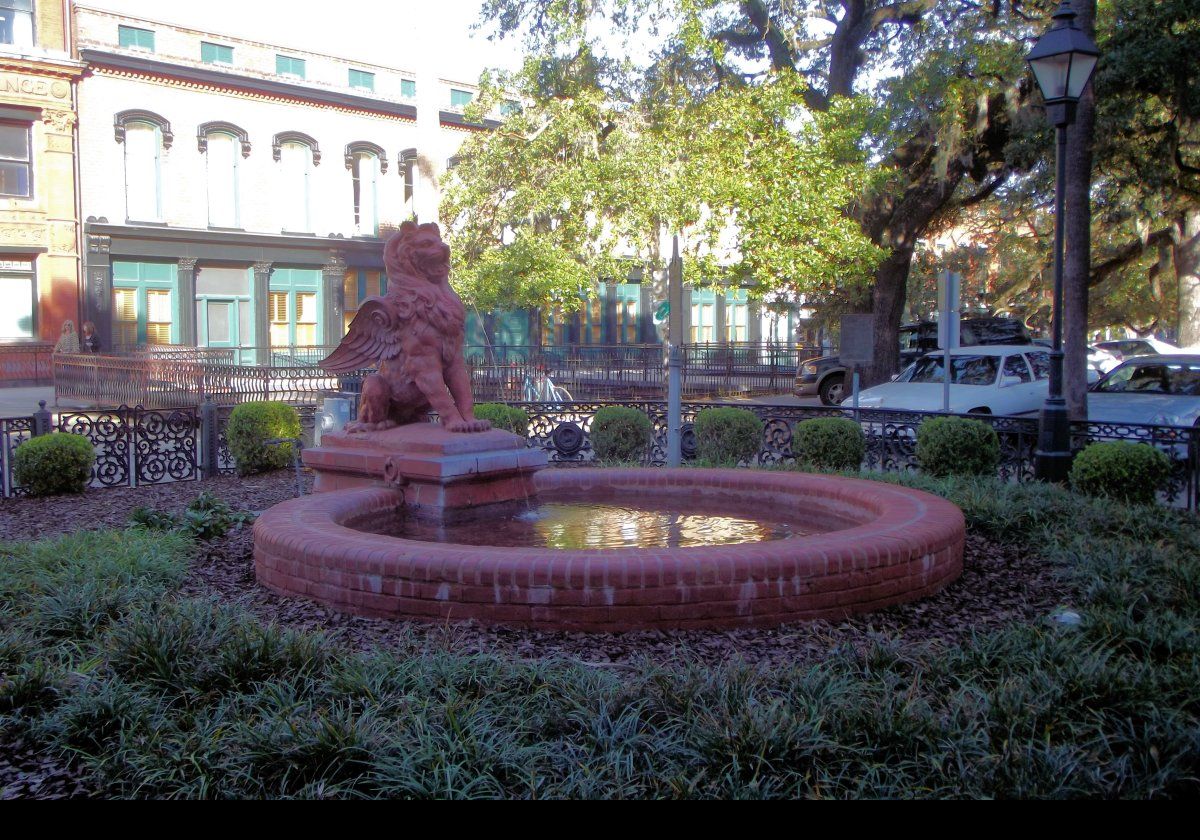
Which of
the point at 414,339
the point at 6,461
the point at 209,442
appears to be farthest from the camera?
the point at 209,442

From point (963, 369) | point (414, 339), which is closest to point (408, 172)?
point (963, 369)

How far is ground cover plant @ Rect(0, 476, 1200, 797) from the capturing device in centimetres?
358

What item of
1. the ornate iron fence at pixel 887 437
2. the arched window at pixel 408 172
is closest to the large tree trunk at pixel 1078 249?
the ornate iron fence at pixel 887 437

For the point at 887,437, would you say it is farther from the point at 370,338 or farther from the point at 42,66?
the point at 42,66

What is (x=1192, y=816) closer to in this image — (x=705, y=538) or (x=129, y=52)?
(x=705, y=538)

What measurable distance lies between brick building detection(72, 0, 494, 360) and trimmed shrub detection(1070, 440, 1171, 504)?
73.0ft

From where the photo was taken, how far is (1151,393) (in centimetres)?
1485

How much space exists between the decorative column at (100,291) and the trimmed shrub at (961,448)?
25.8 metres

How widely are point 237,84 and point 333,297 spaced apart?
7403mm

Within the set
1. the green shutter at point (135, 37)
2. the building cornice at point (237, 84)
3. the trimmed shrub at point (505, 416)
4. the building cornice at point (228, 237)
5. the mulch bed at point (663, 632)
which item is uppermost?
the green shutter at point (135, 37)

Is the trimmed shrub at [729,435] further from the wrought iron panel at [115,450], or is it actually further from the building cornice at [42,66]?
the building cornice at [42,66]

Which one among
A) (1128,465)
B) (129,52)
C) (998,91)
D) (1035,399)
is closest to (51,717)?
(1128,465)

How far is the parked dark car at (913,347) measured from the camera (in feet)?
86.2

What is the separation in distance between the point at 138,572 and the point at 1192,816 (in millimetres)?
5816
